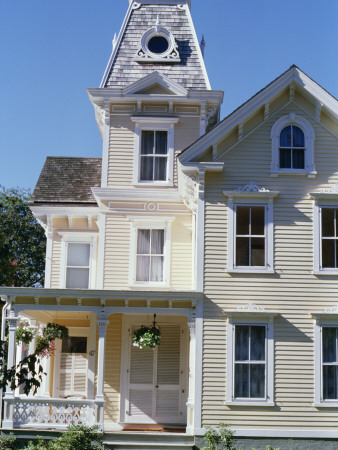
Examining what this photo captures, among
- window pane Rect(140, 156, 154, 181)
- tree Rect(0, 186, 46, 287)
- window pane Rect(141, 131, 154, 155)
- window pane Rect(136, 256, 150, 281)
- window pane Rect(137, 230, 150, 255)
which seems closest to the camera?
window pane Rect(136, 256, 150, 281)

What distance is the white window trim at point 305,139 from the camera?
17.8 meters

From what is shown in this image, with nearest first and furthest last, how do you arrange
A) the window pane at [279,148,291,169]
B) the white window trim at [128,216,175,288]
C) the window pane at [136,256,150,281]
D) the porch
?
the porch < the window pane at [279,148,291,169] < the white window trim at [128,216,175,288] < the window pane at [136,256,150,281]

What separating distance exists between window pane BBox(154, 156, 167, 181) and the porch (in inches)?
157

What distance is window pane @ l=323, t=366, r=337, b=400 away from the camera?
55.5 ft

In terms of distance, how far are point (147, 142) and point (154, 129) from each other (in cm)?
43

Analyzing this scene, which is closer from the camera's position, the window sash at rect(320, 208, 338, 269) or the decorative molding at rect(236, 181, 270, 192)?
the window sash at rect(320, 208, 338, 269)

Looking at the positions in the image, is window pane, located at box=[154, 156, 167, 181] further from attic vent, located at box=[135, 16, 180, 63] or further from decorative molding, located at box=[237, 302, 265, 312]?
decorative molding, located at box=[237, 302, 265, 312]

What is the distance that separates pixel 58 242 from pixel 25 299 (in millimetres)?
3981

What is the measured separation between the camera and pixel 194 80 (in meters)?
20.7

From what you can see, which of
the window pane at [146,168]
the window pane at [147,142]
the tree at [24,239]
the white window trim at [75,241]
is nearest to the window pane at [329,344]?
the window pane at [146,168]

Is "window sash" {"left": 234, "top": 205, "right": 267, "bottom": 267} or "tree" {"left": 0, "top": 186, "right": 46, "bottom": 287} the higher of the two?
"tree" {"left": 0, "top": 186, "right": 46, "bottom": 287}

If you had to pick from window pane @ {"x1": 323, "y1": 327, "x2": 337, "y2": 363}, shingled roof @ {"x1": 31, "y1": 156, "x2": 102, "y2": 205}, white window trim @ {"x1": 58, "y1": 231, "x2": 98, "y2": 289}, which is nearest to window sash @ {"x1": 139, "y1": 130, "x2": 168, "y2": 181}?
shingled roof @ {"x1": 31, "y1": 156, "x2": 102, "y2": 205}

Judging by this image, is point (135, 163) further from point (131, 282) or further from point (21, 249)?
point (21, 249)

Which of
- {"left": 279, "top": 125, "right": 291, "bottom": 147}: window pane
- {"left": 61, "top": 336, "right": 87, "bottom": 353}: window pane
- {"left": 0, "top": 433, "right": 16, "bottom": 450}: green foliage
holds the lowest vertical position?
{"left": 0, "top": 433, "right": 16, "bottom": 450}: green foliage
